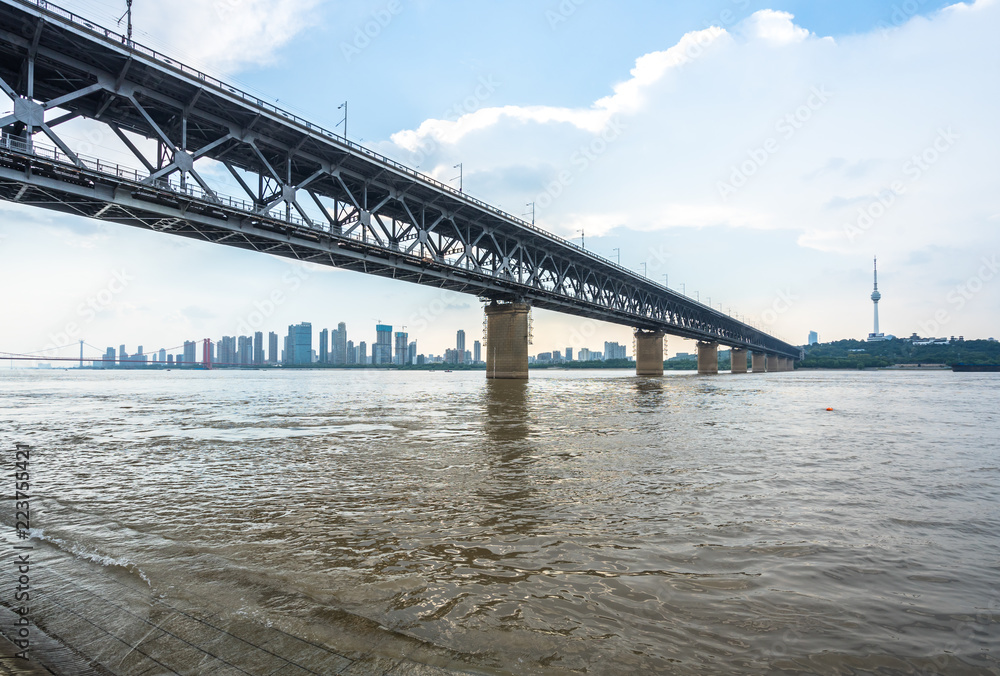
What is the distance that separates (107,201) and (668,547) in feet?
117

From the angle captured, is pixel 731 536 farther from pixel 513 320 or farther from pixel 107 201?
pixel 513 320

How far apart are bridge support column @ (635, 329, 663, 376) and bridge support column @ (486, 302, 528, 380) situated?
52296mm

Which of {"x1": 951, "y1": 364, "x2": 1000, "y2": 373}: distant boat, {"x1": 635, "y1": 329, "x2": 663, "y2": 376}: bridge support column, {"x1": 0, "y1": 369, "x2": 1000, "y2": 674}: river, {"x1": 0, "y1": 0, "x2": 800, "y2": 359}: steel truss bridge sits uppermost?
{"x1": 0, "y1": 0, "x2": 800, "y2": 359}: steel truss bridge

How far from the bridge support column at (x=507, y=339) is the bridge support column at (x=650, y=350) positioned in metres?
52.3

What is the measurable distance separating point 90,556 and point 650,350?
11287cm

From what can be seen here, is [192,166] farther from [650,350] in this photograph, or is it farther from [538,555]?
[650,350]

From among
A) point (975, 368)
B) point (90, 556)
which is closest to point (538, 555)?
point (90, 556)

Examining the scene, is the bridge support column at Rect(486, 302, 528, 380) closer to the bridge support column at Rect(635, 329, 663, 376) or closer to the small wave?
the bridge support column at Rect(635, 329, 663, 376)

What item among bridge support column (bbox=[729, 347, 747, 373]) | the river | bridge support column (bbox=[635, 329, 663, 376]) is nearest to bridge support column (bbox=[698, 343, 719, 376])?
bridge support column (bbox=[729, 347, 747, 373])

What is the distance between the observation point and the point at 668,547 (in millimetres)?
6074

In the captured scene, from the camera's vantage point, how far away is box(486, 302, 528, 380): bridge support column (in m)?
66.9

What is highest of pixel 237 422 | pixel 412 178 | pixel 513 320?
pixel 412 178

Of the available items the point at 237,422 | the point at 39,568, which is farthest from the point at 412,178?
the point at 39,568

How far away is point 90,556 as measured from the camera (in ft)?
19.0
